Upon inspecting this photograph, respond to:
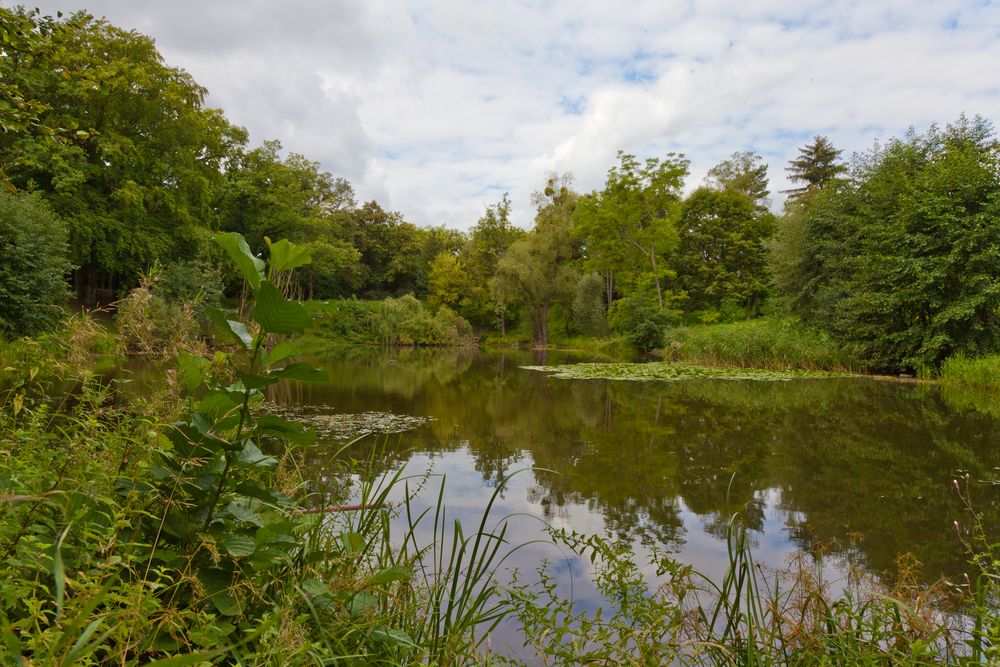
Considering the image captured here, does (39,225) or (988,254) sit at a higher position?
(39,225)

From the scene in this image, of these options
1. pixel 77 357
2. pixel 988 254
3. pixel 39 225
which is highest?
pixel 39 225

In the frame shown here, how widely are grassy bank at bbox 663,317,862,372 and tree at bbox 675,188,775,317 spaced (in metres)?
9.95

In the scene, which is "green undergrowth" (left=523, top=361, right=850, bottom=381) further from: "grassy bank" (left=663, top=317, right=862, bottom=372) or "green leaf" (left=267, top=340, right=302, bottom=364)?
"green leaf" (left=267, top=340, right=302, bottom=364)

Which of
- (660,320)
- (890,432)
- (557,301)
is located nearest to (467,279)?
(557,301)

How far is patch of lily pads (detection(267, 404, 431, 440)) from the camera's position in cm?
668

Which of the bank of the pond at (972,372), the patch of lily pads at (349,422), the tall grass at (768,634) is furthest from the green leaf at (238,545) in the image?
the bank of the pond at (972,372)

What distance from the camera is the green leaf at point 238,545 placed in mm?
1409

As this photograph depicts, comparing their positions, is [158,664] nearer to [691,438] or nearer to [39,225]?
[691,438]

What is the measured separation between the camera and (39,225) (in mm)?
12148

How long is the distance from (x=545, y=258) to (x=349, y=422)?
79.7 ft

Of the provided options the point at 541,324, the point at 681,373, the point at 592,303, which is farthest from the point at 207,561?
the point at 541,324

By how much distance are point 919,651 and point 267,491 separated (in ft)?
6.57

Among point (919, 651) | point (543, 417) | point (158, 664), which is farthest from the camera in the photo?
point (543, 417)

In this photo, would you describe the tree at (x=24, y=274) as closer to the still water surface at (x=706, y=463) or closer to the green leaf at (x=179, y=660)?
the still water surface at (x=706, y=463)
